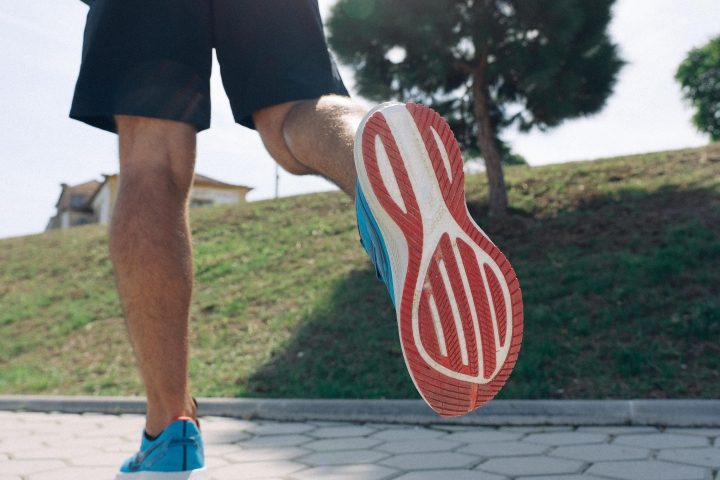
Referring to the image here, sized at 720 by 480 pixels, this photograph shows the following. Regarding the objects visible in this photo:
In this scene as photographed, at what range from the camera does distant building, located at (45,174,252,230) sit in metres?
45.3

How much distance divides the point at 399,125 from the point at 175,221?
2.06 feet

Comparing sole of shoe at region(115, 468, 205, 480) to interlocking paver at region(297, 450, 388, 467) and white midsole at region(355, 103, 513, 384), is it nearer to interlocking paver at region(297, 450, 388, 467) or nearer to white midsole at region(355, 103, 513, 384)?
white midsole at region(355, 103, 513, 384)

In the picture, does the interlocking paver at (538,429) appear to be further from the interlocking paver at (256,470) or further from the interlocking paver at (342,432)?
the interlocking paver at (256,470)

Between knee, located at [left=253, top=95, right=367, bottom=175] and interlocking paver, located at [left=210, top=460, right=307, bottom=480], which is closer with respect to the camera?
knee, located at [left=253, top=95, right=367, bottom=175]

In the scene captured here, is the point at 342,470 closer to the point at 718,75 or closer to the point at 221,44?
the point at 221,44

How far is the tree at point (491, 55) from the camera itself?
7.89 m

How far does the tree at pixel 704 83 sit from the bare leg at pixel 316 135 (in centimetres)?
3113

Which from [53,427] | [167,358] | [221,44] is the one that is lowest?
[53,427]

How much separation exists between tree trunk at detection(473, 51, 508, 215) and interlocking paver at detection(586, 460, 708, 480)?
5.73 meters

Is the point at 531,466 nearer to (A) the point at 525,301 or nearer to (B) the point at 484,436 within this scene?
(B) the point at 484,436

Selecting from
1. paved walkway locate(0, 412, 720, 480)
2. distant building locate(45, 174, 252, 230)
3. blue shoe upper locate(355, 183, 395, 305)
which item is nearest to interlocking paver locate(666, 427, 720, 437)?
paved walkway locate(0, 412, 720, 480)

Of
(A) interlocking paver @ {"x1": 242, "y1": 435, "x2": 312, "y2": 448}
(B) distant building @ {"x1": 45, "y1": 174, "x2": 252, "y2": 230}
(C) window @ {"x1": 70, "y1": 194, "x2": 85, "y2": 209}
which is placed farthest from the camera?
(C) window @ {"x1": 70, "y1": 194, "x2": 85, "y2": 209}

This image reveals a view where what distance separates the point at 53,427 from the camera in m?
3.61

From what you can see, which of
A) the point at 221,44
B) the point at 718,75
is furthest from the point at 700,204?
the point at 718,75
